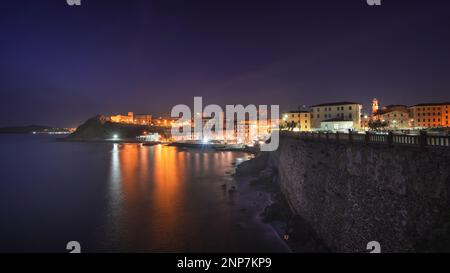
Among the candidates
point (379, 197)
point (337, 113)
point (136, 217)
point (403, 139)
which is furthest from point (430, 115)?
point (136, 217)

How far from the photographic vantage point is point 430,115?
7412 cm

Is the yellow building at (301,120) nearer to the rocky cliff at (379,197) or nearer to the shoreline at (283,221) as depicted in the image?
the shoreline at (283,221)

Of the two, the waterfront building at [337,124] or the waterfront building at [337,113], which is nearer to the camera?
the waterfront building at [337,124]

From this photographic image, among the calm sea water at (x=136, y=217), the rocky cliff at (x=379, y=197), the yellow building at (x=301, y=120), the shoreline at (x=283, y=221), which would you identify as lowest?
the calm sea water at (x=136, y=217)

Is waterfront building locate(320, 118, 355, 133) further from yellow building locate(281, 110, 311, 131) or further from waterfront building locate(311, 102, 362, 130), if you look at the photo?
yellow building locate(281, 110, 311, 131)

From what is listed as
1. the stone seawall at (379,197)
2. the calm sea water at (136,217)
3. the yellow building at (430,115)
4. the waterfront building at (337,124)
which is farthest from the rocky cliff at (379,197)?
the yellow building at (430,115)

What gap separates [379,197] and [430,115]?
259ft

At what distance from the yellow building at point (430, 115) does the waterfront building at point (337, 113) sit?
1903 cm

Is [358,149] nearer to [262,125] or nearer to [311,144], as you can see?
[311,144]

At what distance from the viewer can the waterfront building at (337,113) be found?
222 ft

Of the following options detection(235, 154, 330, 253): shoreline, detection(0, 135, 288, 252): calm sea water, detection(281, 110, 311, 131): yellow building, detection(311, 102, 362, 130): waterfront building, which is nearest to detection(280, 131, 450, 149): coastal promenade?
detection(235, 154, 330, 253): shoreline
